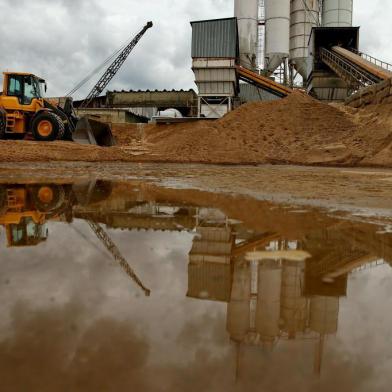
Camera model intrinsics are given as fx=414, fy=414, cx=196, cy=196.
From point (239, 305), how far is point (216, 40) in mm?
30300

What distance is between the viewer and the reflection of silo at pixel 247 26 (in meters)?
33.3

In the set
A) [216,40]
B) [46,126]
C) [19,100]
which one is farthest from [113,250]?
[216,40]

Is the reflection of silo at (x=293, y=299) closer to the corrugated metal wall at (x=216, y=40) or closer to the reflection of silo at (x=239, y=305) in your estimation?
the reflection of silo at (x=239, y=305)

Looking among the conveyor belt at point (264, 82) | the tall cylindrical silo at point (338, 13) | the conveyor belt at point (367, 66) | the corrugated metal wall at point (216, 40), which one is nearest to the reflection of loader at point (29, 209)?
the conveyor belt at point (367, 66)

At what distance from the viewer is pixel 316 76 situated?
31.9 metres

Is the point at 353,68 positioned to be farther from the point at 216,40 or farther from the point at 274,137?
the point at 216,40

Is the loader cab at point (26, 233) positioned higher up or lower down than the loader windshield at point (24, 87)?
lower down

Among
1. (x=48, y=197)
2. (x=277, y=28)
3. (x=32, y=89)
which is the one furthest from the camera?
(x=277, y=28)

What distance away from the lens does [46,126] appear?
18562 millimetres

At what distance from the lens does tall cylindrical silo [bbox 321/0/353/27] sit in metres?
35.9

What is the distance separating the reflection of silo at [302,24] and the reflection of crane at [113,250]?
116ft

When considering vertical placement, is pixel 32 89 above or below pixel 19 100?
above

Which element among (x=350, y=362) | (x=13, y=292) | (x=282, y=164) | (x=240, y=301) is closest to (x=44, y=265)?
(x=13, y=292)

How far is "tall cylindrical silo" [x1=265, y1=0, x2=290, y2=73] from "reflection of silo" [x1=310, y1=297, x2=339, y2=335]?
3475cm
